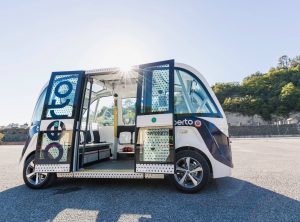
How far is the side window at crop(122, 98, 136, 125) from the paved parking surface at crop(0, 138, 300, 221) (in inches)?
90.3

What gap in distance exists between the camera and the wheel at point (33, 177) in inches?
209

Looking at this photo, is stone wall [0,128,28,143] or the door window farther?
stone wall [0,128,28,143]

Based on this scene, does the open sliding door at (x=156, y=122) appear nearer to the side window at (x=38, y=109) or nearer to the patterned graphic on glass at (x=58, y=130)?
the patterned graphic on glass at (x=58, y=130)

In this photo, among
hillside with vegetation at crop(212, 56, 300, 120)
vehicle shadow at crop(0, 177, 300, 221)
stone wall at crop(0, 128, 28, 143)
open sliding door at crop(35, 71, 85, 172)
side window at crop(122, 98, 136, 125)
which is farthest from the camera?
hillside with vegetation at crop(212, 56, 300, 120)

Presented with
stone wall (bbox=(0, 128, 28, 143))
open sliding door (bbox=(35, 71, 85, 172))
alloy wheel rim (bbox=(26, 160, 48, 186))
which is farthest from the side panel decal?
stone wall (bbox=(0, 128, 28, 143))

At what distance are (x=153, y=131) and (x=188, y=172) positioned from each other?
1033mm

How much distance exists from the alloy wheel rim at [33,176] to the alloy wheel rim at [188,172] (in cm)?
289

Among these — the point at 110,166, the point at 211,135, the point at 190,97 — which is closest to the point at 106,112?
the point at 110,166

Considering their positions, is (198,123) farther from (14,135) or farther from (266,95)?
(266,95)

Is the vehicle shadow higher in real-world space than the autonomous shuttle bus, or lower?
lower

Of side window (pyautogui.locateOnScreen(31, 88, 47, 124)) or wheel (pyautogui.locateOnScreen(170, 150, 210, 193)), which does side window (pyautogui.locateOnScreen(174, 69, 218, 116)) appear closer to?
wheel (pyautogui.locateOnScreen(170, 150, 210, 193))

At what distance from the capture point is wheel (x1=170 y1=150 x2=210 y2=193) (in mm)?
Answer: 4609

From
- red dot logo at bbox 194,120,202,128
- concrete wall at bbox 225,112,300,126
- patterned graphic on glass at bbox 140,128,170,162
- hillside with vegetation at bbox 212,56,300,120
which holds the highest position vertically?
hillside with vegetation at bbox 212,56,300,120

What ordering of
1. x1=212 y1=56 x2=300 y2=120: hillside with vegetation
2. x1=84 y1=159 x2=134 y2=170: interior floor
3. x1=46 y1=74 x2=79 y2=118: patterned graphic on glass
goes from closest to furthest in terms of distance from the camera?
x1=46 y1=74 x2=79 y2=118: patterned graphic on glass < x1=84 y1=159 x2=134 y2=170: interior floor < x1=212 y1=56 x2=300 y2=120: hillside with vegetation
